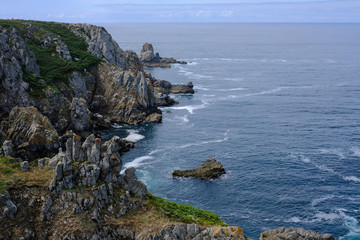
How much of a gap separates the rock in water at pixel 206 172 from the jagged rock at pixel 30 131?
31.6m

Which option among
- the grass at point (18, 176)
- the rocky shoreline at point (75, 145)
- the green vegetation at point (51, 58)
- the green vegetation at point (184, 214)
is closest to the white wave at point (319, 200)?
the rocky shoreline at point (75, 145)

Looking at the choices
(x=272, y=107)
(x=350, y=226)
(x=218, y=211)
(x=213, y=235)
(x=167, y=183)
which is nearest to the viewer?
(x=213, y=235)

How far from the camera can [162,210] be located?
2055 inches

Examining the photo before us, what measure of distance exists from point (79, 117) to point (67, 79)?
2210cm

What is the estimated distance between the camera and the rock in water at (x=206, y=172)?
87.6 m

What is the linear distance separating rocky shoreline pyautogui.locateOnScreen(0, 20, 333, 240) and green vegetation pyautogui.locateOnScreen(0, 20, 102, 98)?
35 centimetres

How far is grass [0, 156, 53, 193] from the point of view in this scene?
5054cm

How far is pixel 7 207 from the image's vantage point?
47.8m

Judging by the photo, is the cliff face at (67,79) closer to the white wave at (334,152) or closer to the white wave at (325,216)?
the white wave at (334,152)

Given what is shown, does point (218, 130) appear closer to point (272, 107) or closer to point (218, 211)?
point (272, 107)

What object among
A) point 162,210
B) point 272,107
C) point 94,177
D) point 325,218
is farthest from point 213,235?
point 272,107

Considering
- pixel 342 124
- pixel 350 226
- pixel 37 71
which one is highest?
pixel 37 71

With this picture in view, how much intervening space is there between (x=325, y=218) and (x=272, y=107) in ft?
260

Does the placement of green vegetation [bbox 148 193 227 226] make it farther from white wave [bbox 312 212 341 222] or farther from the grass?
white wave [bbox 312 212 341 222]
